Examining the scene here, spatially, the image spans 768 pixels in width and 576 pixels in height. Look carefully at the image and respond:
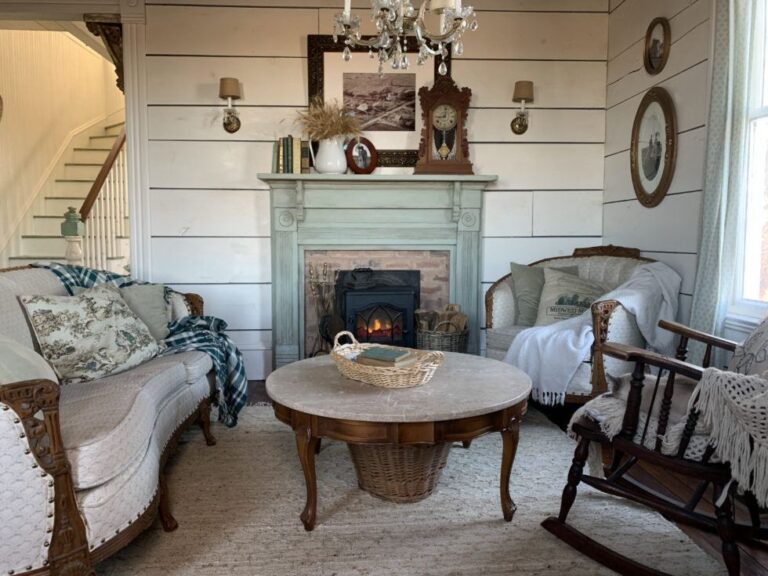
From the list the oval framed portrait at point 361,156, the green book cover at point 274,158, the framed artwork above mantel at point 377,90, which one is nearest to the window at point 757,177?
the framed artwork above mantel at point 377,90

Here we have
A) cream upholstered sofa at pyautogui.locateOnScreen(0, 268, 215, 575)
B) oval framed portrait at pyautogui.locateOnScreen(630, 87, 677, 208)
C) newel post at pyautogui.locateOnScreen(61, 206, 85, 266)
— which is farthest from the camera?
newel post at pyautogui.locateOnScreen(61, 206, 85, 266)

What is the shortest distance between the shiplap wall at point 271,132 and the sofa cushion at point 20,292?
4.61 feet

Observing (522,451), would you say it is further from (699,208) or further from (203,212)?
(203,212)

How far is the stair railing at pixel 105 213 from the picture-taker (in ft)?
16.2

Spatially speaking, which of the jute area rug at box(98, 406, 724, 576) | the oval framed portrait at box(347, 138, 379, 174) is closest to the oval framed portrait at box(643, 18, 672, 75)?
the oval framed portrait at box(347, 138, 379, 174)

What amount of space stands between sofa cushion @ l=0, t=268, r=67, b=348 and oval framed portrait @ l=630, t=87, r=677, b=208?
3.19 meters

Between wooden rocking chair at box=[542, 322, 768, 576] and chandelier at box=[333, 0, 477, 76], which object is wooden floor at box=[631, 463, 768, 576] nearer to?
wooden rocking chair at box=[542, 322, 768, 576]

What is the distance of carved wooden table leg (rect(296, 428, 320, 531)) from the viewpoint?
2.06m

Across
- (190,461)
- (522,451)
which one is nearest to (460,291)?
(522,451)

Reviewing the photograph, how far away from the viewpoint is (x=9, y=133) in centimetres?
577

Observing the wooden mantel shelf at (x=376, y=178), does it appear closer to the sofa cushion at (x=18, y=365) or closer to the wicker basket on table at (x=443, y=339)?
the wicker basket on table at (x=443, y=339)

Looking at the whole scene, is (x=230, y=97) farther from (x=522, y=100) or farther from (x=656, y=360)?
(x=656, y=360)

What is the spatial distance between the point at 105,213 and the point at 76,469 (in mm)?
3871

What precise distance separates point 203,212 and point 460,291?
1.84 m
